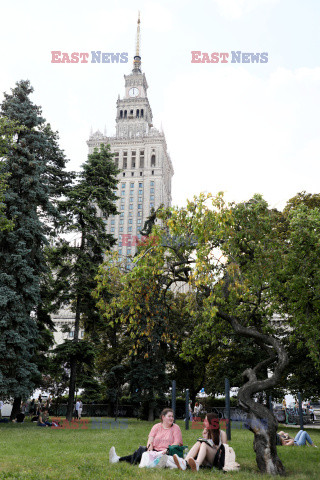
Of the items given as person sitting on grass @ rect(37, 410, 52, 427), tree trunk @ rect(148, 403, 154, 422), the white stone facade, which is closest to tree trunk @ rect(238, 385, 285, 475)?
person sitting on grass @ rect(37, 410, 52, 427)

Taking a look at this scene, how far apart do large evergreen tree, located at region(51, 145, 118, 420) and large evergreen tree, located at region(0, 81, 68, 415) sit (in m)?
1.38

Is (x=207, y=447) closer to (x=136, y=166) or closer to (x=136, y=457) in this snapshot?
(x=136, y=457)

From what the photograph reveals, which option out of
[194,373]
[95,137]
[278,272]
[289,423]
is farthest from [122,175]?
[278,272]

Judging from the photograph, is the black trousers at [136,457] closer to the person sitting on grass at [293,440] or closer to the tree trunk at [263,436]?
the tree trunk at [263,436]

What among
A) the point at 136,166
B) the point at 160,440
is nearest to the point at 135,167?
the point at 136,166

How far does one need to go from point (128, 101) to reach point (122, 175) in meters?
31.2

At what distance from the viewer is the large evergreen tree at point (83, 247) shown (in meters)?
23.5

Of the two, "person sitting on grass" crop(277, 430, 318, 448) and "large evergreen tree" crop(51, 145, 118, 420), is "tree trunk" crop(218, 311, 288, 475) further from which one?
"large evergreen tree" crop(51, 145, 118, 420)

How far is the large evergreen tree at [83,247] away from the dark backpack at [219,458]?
15806 mm

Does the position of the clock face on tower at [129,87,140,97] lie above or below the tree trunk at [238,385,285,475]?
above

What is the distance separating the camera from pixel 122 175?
403ft

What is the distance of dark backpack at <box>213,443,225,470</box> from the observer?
7.69 metres

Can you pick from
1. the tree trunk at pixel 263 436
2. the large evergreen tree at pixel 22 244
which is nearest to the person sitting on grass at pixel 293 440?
the tree trunk at pixel 263 436

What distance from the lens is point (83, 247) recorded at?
25297 mm
